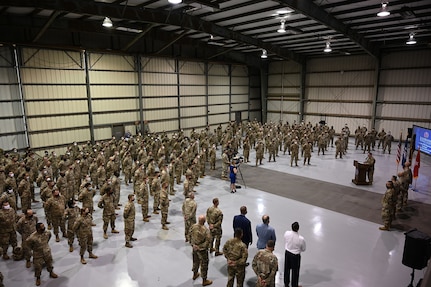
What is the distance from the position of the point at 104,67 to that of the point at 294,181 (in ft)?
44.8

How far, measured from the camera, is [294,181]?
12.7 meters

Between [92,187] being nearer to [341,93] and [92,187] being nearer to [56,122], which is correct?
[56,122]

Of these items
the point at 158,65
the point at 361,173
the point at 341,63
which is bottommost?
the point at 361,173

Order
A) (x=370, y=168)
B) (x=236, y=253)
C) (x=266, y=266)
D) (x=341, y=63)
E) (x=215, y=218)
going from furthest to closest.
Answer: (x=341, y=63), (x=370, y=168), (x=215, y=218), (x=236, y=253), (x=266, y=266)

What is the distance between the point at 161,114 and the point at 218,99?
654 cm

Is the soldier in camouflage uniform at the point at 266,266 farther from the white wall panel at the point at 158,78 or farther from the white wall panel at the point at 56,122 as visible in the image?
the white wall panel at the point at 158,78

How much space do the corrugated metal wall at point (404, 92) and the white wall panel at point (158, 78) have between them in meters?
16.8

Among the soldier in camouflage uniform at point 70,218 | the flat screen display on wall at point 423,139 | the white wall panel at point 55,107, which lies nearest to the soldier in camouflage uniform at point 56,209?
the soldier in camouflage uniform at point 70,218

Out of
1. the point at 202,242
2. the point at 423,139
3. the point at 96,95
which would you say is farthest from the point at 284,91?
the point at 202,242

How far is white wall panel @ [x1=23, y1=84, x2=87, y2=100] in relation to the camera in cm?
1469

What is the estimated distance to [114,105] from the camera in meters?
18.2

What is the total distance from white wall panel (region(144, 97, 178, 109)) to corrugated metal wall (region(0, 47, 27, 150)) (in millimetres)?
7739

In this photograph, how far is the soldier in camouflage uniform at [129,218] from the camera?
725cm

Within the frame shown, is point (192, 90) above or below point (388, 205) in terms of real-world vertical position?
above
